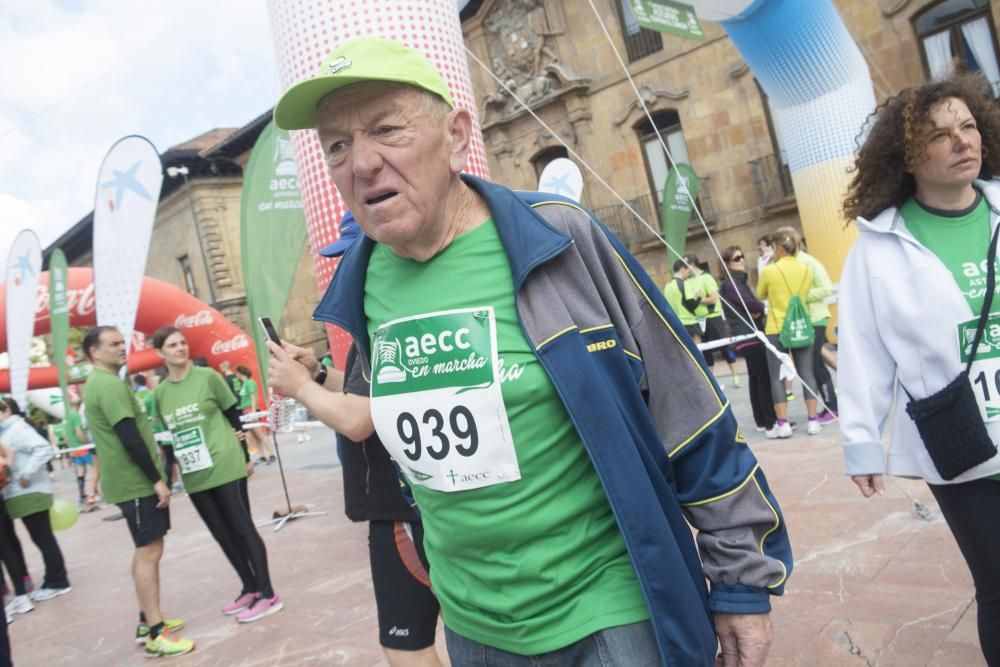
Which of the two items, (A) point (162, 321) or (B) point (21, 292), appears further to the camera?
(A) point (162, 321)

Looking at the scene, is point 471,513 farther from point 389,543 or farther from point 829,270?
point 829,270

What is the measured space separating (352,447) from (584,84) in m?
19.6

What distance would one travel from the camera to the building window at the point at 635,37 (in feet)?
64.6

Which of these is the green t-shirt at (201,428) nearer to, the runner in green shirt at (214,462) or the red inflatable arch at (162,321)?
the runner in green shirt at (214,462)

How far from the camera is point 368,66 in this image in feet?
4.68

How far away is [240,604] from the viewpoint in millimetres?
4930

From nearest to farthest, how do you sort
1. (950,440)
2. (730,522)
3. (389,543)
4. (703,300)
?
(730,522) < (950,440) < (389,543) < (703,300)

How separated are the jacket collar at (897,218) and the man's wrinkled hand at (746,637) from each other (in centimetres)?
131

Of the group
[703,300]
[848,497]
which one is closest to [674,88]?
[703,300]

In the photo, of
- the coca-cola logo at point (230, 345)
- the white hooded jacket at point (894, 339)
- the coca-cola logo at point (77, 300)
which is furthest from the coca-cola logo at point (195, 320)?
the white hooded jacket at point (894, 339)

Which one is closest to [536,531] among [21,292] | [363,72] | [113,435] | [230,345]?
[363,72]

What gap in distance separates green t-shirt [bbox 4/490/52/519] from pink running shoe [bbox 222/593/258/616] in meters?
2.38

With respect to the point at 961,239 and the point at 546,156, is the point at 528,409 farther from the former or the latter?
the point at 546,156

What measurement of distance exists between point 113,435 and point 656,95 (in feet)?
56.2
